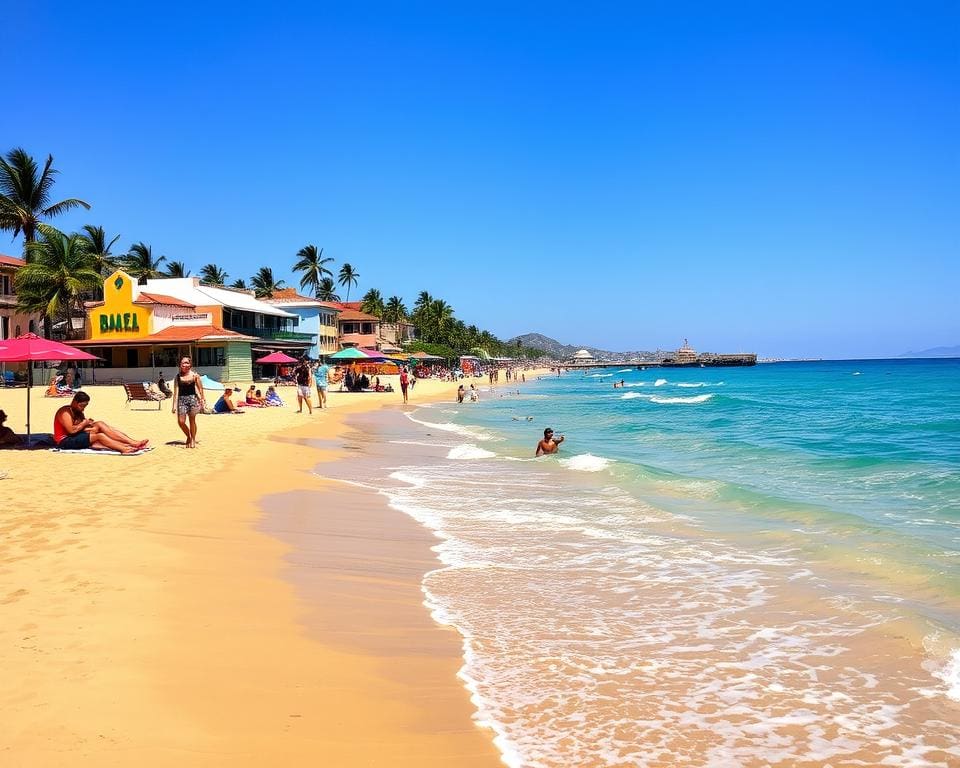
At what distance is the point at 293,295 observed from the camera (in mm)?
68625

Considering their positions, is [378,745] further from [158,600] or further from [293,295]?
[293,295]

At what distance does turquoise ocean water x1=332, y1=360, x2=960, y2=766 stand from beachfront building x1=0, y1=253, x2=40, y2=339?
37.8m

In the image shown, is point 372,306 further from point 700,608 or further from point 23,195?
point 700,608

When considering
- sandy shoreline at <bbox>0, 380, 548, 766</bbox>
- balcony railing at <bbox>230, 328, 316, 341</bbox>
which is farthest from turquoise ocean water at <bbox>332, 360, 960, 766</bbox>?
balcony railing at <bbox>230, 328, 316, 341</bbox>

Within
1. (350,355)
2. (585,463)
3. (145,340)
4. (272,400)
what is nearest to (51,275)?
(145,340)

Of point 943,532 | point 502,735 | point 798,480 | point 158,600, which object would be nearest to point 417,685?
point 502,735

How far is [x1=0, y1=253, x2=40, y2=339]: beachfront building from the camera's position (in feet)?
132

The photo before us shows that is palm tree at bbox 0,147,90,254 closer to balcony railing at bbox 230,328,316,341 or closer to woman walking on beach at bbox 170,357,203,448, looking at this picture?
balcony railing at bbox 230,328,316,341

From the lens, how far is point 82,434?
37.9ft

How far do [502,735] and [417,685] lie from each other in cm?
65

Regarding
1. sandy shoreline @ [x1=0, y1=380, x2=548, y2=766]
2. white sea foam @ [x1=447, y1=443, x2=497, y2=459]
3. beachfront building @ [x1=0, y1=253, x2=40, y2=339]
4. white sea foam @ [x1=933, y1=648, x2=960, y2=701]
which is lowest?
white sea foam @ [x1=447, y1=443, x2=497, y2=459]

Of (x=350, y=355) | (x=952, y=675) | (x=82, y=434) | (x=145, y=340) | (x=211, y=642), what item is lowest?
(x=952, y=675)

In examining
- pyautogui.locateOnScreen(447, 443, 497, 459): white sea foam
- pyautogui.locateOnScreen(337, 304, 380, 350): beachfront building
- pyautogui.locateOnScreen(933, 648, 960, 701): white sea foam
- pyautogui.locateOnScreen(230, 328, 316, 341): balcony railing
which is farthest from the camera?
pyautogui.locateOnScreen(337, 304, 380, 350): beachfront building

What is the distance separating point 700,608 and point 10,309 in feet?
151
